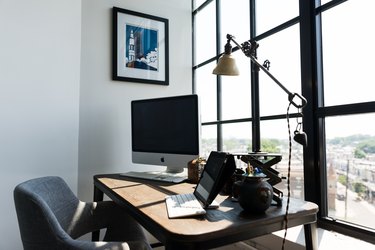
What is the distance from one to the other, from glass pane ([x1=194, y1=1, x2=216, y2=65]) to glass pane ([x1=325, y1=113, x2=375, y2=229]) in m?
1.45

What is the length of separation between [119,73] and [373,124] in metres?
1.99

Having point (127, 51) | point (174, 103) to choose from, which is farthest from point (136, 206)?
point (127, 51)

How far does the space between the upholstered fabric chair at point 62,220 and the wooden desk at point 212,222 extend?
0.18 metres

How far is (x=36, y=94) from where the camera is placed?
81.1 inches

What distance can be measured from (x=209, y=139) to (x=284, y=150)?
3.04ft

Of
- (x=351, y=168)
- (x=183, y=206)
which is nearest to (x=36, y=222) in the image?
(x=183, y=206)

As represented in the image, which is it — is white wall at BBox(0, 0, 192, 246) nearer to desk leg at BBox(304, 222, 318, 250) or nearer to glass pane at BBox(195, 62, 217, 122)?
glass pane at BBox(195, 62, 217, 122)

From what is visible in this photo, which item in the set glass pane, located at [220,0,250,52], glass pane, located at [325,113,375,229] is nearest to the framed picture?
glass pane, located at [220,0,250,52]

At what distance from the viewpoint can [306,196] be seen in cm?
155

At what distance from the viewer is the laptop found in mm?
1032

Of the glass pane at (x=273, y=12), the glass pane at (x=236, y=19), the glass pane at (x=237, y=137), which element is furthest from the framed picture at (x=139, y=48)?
the glass pane at (x=273, y=12)

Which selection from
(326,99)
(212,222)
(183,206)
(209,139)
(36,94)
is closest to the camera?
(212,222)

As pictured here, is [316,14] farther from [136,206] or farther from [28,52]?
[28,52]

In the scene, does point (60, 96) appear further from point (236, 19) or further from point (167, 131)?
point (236, 19)
